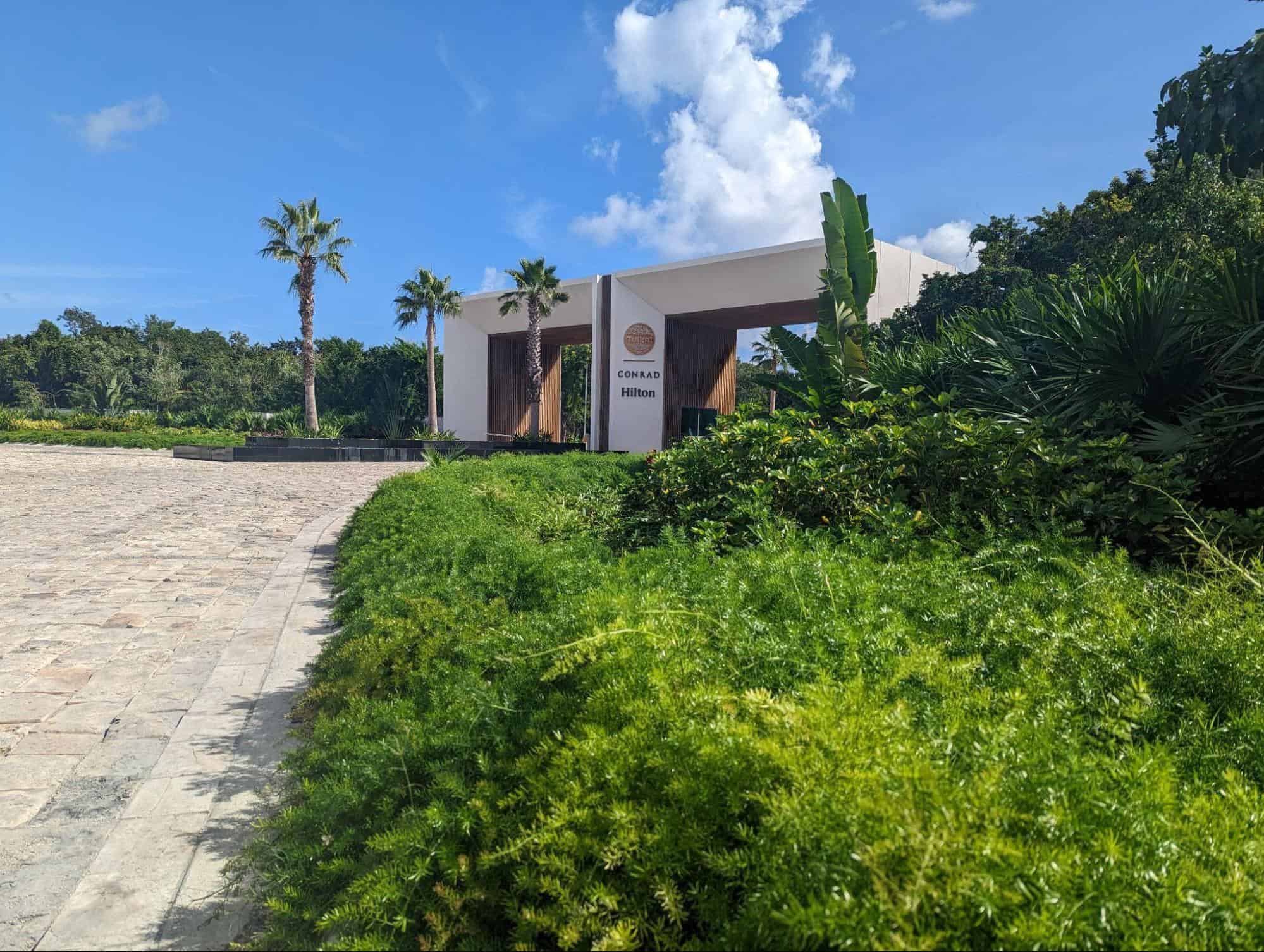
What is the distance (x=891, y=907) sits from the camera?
4.20 ft

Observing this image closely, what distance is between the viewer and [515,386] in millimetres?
39562

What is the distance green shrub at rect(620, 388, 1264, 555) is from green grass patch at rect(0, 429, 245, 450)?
2922 cm

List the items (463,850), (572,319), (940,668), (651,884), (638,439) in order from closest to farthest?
(651,884) < (463,850) < (940,668) < (638,439) < (572,319)


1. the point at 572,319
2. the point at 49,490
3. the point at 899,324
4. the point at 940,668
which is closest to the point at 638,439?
the point at 572,319

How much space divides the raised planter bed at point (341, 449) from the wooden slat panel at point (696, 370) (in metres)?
4.54

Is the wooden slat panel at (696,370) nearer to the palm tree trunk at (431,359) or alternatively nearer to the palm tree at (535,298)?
the palm tree at (535,298)

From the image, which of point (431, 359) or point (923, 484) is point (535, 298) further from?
point (923, 484)

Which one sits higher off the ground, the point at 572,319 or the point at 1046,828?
the point at 572,319

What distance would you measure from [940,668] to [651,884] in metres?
1.14

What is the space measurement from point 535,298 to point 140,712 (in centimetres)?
2820

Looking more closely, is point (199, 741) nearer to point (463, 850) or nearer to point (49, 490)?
point (463, 850)

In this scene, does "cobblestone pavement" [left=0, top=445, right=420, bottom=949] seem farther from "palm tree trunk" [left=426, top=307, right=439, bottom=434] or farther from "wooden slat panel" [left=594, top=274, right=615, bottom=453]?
"palm tree trunk" [left=426, top=307, right=439, bottom=434]

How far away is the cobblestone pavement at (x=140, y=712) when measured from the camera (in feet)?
8.78

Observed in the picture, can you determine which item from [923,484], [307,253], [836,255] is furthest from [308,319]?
[923,484]
